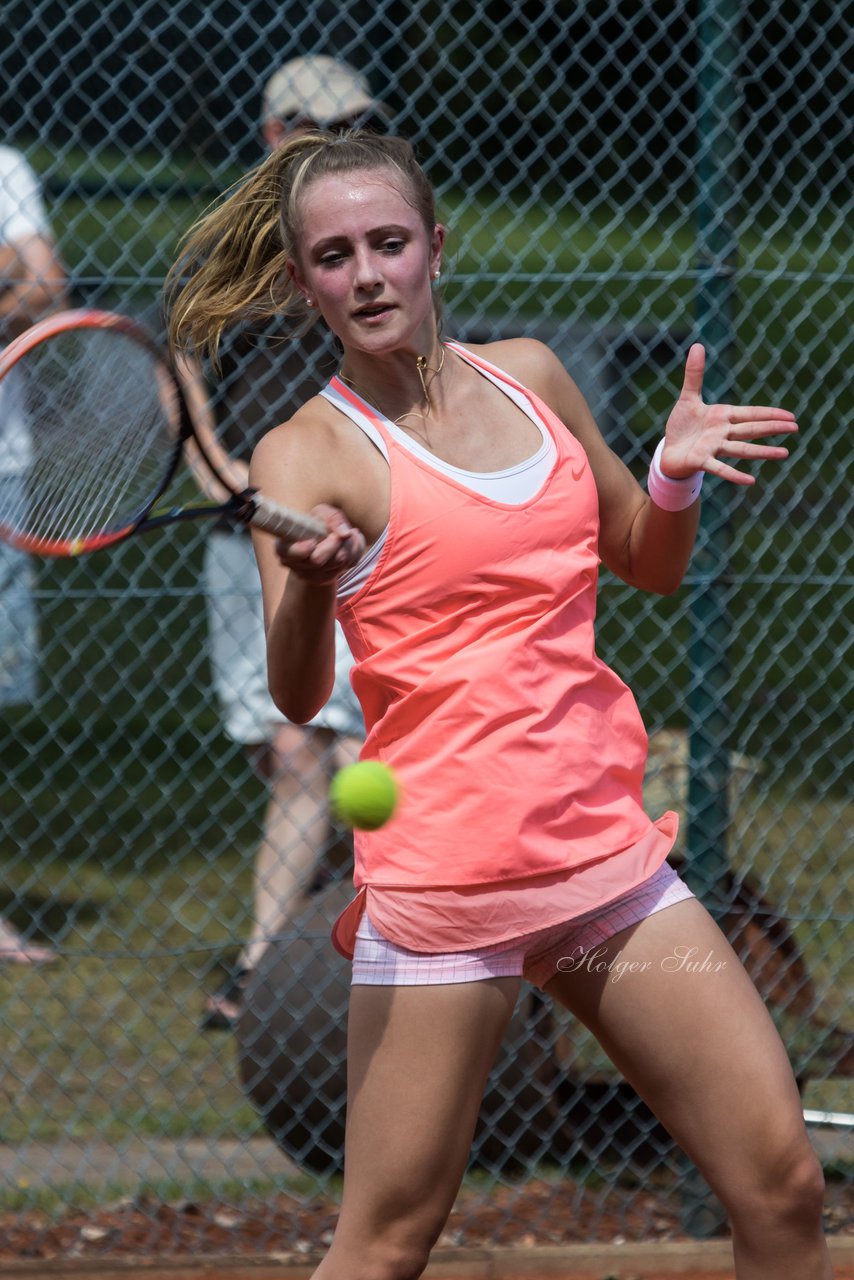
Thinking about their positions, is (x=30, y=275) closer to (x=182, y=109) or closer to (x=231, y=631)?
(x=231, y=631)

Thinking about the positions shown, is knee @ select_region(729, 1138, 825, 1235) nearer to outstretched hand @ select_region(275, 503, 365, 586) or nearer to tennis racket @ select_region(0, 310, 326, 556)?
outstretched hand @ select_region(275, 503, 365, 586)

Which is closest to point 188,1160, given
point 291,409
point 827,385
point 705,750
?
point 705,750

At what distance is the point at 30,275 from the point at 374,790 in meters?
2.28

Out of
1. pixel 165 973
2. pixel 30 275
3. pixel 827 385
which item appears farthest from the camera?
pixel 827 385

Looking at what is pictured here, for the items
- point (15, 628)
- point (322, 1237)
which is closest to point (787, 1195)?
point (322, 1237)

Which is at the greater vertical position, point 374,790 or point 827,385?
point 374,790

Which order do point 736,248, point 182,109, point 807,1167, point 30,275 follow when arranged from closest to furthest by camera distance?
point 807,1167, point 736,248, point 30,275, point 182,109

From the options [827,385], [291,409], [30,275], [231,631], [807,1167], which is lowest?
[827,385]

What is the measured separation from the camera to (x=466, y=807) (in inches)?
82.9

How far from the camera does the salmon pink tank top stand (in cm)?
211

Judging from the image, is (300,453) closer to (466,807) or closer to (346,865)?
(466,807)

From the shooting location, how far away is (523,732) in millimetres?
2113
